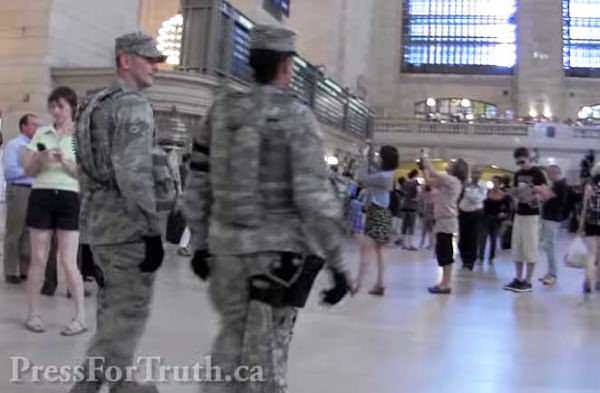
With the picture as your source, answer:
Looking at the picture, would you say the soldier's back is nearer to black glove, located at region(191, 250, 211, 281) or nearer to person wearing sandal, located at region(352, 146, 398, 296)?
black glove, located at region(191, 250, 211, 281)

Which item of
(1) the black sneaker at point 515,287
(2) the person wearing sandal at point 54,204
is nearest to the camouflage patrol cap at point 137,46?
(2) the person wearing sandal at point 54,204

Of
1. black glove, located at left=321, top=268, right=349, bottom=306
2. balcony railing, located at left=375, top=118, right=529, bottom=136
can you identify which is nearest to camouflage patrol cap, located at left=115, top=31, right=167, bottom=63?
black glove, located at left=321, top=268, right=349, bottom=306

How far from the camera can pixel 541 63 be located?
139ft

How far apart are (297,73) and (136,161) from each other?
1710 centimetres

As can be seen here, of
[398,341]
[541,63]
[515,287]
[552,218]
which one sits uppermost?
[541,63]

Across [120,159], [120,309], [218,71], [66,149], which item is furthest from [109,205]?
[218,71]

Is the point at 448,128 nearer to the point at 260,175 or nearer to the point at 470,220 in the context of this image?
the point at 470,220

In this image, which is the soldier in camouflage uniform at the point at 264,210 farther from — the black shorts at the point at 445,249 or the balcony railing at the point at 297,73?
the black shorts at the point at 445,249

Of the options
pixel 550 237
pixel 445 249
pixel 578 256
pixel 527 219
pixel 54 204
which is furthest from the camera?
pixel 550 237

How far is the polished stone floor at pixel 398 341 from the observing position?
12.2ft

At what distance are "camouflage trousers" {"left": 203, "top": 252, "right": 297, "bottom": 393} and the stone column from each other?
1677 inches

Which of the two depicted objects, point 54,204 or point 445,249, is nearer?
point 54,204

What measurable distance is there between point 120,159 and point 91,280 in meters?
4.14

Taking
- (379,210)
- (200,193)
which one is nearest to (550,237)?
(379,210)
